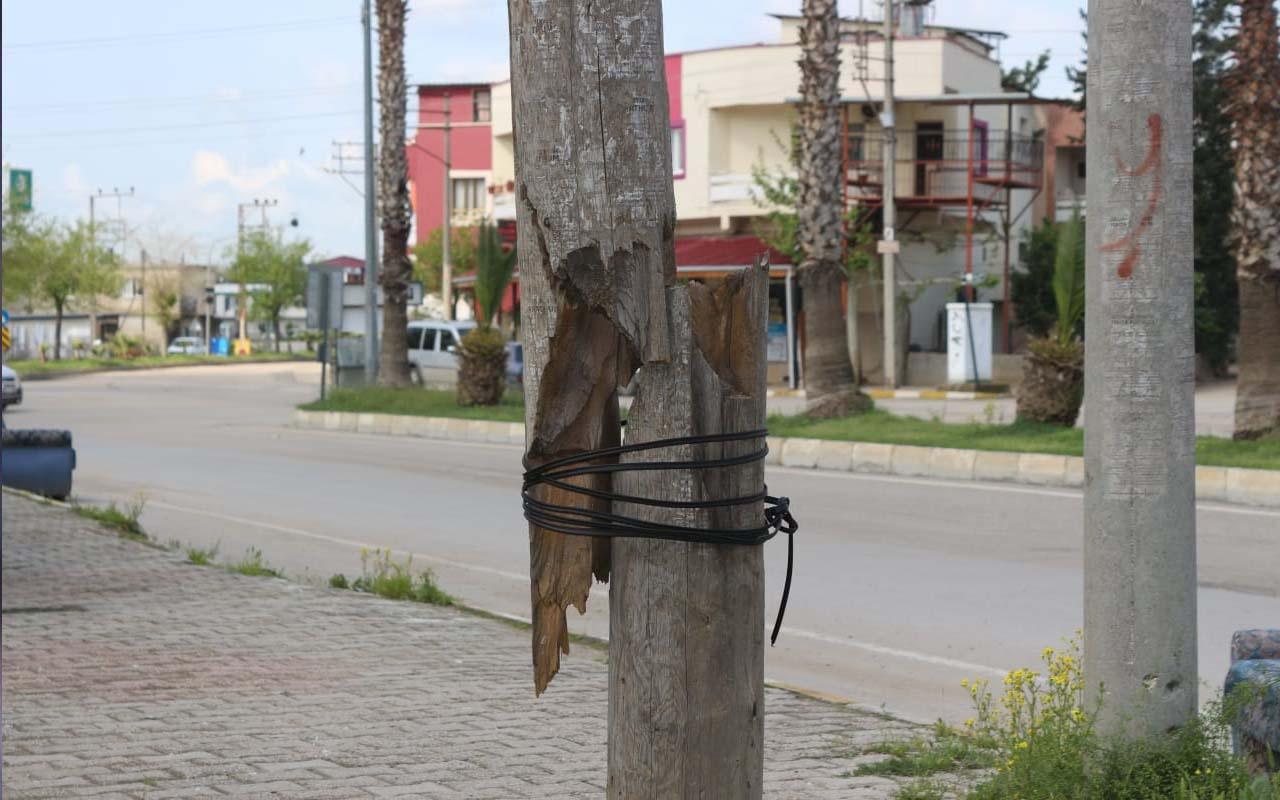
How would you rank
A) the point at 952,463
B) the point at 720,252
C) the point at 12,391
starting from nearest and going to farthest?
the point at 952,463
the point at 12,391
the point at 720,252

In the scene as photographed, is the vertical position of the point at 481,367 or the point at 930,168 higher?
the point at 930,168

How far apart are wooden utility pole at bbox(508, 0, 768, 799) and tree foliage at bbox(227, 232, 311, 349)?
85.6 m

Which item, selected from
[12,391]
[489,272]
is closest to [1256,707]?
[489,272]

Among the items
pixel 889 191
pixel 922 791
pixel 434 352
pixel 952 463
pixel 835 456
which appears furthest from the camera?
pixel 434 352

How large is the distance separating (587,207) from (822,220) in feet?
65.4

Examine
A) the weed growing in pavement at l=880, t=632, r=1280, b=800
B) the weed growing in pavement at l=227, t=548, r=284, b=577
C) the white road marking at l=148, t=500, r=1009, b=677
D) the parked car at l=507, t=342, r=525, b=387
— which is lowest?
the white road marking at l=148, t=500, r=1009, b=677

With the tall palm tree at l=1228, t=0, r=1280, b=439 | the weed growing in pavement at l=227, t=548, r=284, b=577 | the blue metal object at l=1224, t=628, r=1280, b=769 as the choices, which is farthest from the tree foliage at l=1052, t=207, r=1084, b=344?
the blue metal object at l=1224, t=628, r=1280, b=769

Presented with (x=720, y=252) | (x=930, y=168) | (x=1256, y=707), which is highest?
(x=930, y=168)

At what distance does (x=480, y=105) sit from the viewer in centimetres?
6856

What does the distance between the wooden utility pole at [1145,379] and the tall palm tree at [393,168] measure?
25.8 meters

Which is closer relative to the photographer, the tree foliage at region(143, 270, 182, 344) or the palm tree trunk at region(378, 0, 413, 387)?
the palm tree trunk at region(378, 0, 413, 387)

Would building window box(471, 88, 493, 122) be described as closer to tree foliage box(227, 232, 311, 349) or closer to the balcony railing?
tree foliage box(227, 232, 311, 349)

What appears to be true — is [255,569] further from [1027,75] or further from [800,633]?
[1027,75]

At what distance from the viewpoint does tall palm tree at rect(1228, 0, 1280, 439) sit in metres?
16.6
